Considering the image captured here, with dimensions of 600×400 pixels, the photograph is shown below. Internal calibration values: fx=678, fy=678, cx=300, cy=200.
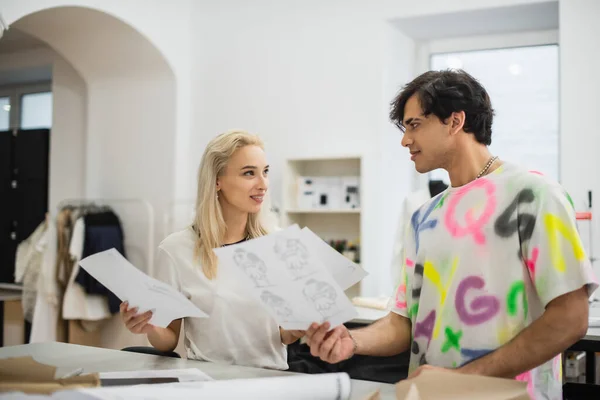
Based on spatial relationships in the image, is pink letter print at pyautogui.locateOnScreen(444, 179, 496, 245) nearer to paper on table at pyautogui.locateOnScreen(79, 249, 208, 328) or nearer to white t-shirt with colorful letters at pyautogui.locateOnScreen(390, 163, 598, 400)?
white t-shirt with colorful letters at pyautogui.locateOnScreen(390, 163, 598, 400)

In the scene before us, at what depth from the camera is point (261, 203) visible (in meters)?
2.34

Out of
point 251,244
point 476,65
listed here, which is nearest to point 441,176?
point 476,65

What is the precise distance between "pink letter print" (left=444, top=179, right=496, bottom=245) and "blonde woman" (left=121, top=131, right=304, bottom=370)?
0.62m

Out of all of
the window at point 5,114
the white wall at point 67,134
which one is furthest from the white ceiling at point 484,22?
the window at point 5,114

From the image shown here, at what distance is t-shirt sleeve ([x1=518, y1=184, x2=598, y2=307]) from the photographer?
1.43 metres

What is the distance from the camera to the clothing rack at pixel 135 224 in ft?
17.7

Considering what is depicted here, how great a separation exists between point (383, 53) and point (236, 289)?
3.13m

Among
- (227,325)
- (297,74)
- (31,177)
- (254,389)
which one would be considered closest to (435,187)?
(297,74)

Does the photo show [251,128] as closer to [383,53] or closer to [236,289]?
[383,53]

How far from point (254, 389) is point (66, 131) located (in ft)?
18.9

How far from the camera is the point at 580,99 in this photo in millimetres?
4348

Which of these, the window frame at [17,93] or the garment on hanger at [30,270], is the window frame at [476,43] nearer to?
the garment on hanger at [30,270]

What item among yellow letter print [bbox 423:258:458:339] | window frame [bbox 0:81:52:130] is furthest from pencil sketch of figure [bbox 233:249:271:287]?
window frame [bbox 0:81:52:130]

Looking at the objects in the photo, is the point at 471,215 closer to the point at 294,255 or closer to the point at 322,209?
the point at 294,255
